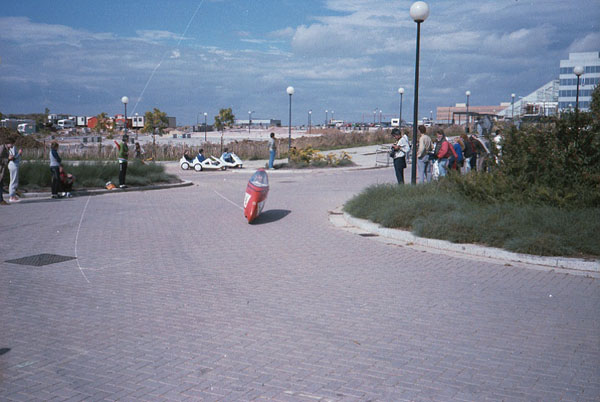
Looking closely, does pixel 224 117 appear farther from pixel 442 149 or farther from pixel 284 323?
pixel 284 323

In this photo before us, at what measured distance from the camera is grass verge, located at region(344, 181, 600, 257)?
8.30 meters

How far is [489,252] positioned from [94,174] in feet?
50.7

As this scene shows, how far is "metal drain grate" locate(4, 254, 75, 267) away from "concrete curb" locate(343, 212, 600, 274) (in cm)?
553

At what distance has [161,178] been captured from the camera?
22.0 metres

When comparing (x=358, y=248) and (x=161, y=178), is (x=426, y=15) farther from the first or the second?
(x=161, y=178)

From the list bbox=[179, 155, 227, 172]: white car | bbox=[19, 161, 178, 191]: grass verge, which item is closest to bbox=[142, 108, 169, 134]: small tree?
bbox=[179, 155, 227, 172]: white car

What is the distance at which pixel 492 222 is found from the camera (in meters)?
9.23

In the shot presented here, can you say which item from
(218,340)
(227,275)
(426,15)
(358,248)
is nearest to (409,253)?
(358,248)

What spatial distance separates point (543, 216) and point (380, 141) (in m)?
46.0

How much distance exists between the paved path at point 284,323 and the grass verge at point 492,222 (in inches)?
27.0

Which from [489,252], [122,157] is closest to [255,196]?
[489,252]

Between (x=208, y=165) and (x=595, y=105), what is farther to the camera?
(x=208, y=165)

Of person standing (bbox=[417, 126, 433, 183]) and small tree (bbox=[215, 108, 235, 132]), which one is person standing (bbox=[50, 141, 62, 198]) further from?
small tree (bbox=[215, 108, 235, 132])

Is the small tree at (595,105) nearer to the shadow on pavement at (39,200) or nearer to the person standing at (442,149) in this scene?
the person standing at (442,149)
